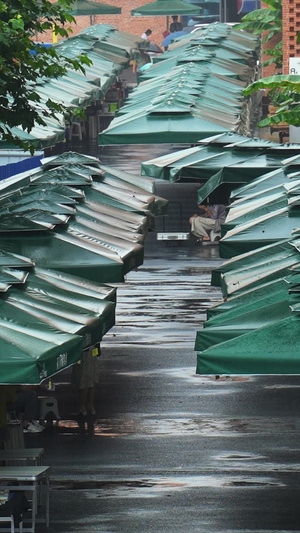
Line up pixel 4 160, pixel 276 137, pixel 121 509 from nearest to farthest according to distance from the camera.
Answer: pixel 121 509
pixel 4 160
pixel 276 137

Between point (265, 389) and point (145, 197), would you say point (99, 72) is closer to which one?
point (145, 197)

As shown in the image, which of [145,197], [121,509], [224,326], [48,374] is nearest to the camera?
[48,374]

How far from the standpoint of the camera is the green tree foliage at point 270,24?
58.2m

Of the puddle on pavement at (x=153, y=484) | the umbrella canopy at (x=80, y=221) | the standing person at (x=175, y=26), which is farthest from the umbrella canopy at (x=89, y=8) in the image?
the puddle on pavement at (x=153, y=484)

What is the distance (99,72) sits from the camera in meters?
55.2

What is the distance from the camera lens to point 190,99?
3953cm

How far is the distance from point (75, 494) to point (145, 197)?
37.8 feet

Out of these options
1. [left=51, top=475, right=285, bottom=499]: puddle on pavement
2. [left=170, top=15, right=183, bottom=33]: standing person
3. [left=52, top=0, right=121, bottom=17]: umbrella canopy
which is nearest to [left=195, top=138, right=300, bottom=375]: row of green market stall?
[left=51, top=475, right=285, bottom=499]: puddle on pavement

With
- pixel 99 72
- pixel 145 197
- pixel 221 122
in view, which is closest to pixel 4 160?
pixel 221 122

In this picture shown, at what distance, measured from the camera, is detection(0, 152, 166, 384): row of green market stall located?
1301 cm

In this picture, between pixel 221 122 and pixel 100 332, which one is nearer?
pixel 100 332

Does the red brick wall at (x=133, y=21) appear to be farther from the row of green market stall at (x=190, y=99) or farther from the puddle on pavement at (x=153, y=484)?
the puddle on pavement at (x=153, y=484)

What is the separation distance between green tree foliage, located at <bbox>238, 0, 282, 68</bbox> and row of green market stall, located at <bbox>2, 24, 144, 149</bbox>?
5.62 metres

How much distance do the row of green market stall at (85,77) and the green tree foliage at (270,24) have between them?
18.5ft
